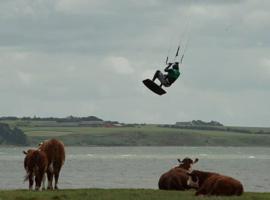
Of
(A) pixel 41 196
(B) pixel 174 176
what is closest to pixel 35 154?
(A) pixel 41 196

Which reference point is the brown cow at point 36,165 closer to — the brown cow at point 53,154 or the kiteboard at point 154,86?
the brown cow at point 53,154

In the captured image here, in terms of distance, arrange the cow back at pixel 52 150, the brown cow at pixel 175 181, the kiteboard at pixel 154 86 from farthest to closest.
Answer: the brown cow at pixel 175 181, the cow back at pixel 52 150, the kiteboard at pixel 154 86

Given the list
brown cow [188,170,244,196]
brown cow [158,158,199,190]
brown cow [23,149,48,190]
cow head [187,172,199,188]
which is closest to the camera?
brown cow [188,170,244,196]

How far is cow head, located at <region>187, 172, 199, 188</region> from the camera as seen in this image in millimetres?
30625

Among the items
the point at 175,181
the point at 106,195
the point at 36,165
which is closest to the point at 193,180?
the point at 175,181

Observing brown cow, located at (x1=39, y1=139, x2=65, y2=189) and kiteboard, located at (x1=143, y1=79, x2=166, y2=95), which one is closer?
kiteboard, located at (x1=143, y1=79, x2=166, y2=95)

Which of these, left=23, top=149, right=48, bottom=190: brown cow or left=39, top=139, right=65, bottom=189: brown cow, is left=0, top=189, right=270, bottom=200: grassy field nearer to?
left=23, top=149, right=48, bottom=190: brown cow

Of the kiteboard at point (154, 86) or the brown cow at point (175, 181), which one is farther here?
the brown cow at point (175, 181)

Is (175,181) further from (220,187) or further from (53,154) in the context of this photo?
(53,154)

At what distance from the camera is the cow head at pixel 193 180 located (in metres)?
30.6

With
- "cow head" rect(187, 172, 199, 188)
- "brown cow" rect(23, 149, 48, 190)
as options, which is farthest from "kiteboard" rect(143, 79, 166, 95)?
"brown cow" rect(23, 149, 48, 190)

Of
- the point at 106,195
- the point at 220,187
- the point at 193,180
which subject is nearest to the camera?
the point at 106,195

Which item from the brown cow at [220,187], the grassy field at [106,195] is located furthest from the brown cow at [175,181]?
the brown cow at [220,187]

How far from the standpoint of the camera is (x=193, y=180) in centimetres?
3078
